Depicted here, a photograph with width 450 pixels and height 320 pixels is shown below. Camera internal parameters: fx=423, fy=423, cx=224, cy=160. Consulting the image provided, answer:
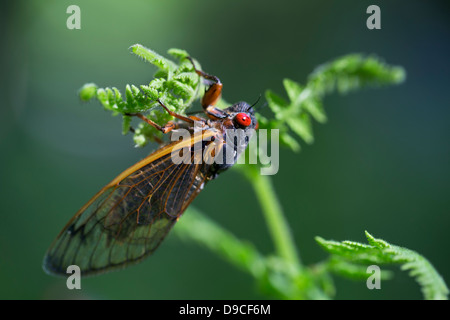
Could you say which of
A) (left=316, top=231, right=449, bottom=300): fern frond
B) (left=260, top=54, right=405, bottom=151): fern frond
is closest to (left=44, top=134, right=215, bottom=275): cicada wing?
(left=260, top=54, right=405, bottom=151): fern frond

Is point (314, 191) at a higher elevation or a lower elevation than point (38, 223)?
higher

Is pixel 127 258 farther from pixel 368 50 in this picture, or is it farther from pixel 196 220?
pixel 368 50

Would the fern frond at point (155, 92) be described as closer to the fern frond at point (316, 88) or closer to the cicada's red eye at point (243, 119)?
the cicada's red eye at point (243, 119)

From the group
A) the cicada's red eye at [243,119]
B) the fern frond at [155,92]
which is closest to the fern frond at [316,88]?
the cicada's red eye at [243,119]

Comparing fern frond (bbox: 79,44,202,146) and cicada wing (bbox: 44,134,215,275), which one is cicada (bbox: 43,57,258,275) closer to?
cicada wing (bbox: 44,134,215,275)

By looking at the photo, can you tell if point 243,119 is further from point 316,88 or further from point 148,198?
point 148,198
